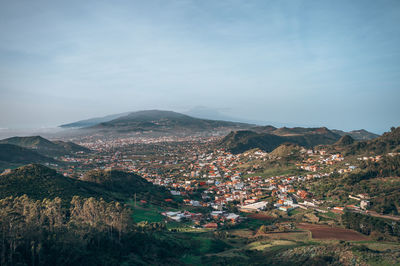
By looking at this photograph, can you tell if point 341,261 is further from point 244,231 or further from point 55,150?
point 55,150

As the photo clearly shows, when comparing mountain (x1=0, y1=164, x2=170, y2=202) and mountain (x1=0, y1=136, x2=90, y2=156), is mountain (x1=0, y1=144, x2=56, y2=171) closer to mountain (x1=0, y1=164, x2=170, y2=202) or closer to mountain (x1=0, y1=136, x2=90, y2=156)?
mountain (x1=0, y1=136, x2=90, y2=156)

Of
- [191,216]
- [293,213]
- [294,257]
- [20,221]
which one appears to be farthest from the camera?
[293,213]

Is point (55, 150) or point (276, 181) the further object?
point (55, 150)

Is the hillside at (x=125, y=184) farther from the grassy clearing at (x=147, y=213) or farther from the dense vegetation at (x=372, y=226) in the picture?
the dense vegetation at (x=372, y=226)

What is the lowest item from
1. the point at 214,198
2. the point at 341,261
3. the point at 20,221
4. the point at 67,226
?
the point at 214,198

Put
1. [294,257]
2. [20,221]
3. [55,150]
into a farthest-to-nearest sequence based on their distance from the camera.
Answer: [55,150] → [294,257] → [20,221]

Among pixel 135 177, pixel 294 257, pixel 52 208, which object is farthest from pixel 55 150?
pixel 294 257

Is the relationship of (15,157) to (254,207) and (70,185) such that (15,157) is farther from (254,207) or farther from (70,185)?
(254,207)
